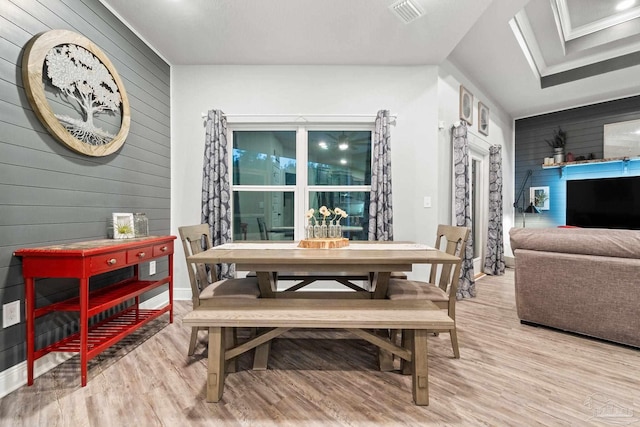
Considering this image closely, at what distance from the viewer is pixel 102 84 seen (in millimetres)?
2305

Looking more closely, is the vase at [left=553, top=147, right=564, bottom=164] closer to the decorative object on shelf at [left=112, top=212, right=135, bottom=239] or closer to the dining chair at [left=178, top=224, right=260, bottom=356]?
the dining chair at [left=178, top=224, right=260, bottom=356]

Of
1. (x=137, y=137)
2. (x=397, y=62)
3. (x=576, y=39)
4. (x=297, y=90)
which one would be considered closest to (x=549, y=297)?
(x=397, y=62)

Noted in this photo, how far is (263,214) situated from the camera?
3.55 metres

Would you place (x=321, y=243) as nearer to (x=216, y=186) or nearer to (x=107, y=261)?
(x=107, y=261)

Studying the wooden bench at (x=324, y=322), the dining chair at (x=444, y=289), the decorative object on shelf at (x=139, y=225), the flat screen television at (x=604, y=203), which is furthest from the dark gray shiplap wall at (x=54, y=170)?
the flat screen television at (x=604, y=203)

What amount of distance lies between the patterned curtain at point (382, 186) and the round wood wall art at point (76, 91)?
249 centimetres

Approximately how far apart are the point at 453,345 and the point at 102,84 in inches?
132

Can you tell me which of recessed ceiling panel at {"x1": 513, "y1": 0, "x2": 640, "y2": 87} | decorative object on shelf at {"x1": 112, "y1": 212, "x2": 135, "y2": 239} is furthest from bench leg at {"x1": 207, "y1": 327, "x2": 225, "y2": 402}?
recessed ceiling panel at {"x1": 513, "y1": 0, "x2": 640, "y2": 87}

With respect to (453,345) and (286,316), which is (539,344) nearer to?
(453,345)

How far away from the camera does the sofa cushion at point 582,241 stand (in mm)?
2061

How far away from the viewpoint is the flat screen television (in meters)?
4.22

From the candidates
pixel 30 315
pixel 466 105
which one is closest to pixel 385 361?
pixel 30 315

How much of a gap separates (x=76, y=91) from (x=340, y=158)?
8.20ft

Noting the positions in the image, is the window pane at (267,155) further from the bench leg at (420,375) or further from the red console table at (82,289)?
the bench leg at (420,375)
